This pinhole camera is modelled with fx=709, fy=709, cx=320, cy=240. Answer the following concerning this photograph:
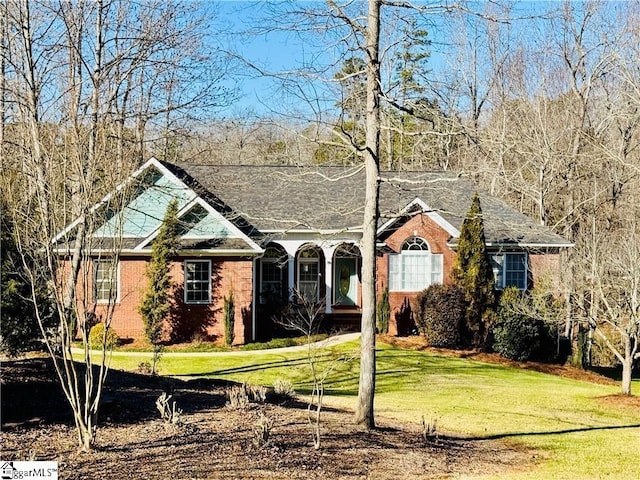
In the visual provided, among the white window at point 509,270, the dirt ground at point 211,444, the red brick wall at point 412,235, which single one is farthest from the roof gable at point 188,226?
the dirt ground at point 211,444

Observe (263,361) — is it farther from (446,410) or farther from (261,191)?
(261,191)

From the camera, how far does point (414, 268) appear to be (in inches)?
998

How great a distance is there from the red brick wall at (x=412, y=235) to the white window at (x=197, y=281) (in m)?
6.07

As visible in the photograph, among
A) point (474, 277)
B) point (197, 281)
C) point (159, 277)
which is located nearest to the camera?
point (159, 277)

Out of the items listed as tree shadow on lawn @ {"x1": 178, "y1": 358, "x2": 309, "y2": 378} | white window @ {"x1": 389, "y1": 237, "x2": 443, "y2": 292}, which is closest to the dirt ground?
tree shadow on lawn @ {"x1": 178, "y1": 358, "x2": 309, "y2": 378}

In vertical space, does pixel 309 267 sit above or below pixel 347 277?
above

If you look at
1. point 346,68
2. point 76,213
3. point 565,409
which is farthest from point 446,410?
point 76,213

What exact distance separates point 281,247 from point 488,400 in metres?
12.0

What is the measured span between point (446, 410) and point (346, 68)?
706cm

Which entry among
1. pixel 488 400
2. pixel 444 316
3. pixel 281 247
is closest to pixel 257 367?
pixel 488 400

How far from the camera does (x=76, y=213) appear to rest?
387 inches

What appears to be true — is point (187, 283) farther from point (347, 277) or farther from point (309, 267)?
point (347, 277)

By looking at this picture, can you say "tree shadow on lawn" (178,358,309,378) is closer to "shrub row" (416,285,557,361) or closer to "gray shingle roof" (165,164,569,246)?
"shrub row" (416,285,557,361)

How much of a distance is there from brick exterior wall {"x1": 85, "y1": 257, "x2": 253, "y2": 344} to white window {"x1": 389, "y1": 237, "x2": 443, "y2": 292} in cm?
542
